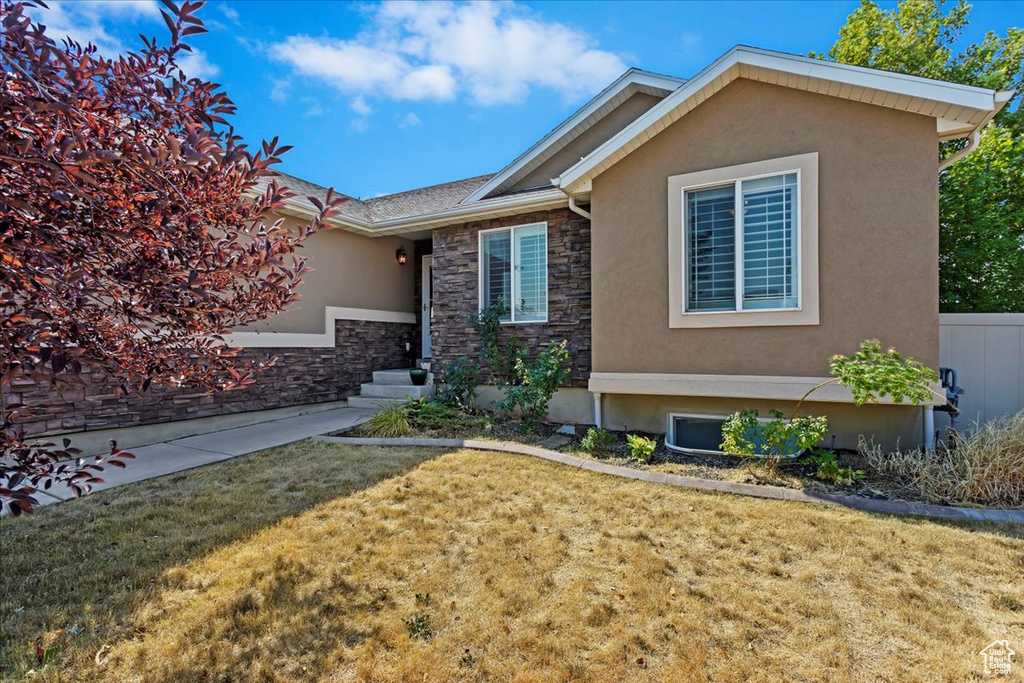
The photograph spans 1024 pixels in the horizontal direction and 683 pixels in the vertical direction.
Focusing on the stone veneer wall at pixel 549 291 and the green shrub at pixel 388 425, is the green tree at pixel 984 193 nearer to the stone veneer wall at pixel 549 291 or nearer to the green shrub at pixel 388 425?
the stone veneer wall at pixel 549 291

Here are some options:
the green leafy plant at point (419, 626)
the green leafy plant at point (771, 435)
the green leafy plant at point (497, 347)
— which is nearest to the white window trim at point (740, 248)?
the green leafy plant at point (771, 435)

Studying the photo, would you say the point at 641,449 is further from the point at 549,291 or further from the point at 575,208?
the point at 575,208

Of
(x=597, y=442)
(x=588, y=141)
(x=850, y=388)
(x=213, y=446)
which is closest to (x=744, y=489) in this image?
(x=597, y=442)

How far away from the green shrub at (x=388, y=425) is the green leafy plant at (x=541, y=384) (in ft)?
5.77

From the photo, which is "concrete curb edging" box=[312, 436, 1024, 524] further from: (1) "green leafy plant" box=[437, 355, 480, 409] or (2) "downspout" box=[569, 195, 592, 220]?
(2) "downspout" box=[569, 195, 592, 220]

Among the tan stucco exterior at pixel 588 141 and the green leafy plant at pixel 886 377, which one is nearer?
the green leafy plant at pixel 886 377

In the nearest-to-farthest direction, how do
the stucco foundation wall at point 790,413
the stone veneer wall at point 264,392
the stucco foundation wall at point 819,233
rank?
the stucco foundation wall at point 819,233 → the stucco foundation wall at point 790,413 → the stone veneer wall at point 264,392

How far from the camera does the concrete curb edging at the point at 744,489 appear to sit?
4.28m

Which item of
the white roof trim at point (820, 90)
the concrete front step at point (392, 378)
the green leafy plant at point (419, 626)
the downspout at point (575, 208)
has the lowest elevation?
the green leafy plant at point (419, 626)

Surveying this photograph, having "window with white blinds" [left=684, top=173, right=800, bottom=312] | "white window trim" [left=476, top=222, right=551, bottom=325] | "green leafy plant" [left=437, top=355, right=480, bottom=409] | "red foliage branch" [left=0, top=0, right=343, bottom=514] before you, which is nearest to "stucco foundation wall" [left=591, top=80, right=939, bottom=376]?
"window with white blinds" [left=684, top=173, right=800, bottom=312]

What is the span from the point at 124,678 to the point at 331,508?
7.08 feet

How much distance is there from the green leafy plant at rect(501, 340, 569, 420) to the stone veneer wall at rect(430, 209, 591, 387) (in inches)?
17.6

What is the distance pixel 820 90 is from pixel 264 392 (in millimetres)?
10160

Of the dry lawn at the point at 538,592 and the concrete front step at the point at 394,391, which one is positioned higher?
the concrete front step at the point at 394,391
